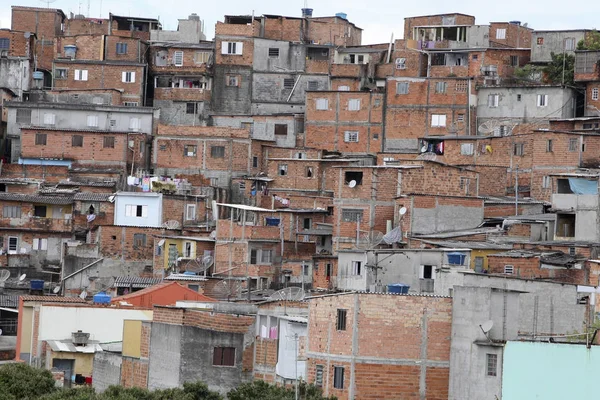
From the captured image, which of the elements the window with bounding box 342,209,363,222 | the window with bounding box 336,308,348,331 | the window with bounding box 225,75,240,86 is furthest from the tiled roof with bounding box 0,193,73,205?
the window with bounding box 336,308,348,331

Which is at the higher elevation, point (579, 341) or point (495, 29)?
point (495, 29)

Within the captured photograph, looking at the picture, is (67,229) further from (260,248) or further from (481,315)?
(481,315)

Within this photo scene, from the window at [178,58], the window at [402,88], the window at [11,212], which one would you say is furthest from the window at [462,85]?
the window at [11,212]

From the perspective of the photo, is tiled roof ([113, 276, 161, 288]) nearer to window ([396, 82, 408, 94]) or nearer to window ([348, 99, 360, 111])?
window ([348, 99, 360, 111])

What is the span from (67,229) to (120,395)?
30.8 metres

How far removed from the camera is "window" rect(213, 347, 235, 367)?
4616cm

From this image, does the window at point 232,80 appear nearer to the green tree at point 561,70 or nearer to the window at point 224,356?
the green tree at point 561,70

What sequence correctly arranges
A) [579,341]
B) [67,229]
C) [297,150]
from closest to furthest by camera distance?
[579,341] < [67,229] < [297,150]

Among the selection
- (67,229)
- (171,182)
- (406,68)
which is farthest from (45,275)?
(406,68)

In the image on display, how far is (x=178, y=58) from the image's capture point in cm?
8562

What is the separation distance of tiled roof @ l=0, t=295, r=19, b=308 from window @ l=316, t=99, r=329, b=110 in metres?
20.0

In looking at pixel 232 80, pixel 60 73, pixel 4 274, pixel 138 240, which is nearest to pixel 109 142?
pixel 60 73

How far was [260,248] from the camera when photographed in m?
67.2

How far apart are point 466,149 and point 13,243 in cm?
1966
